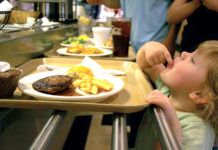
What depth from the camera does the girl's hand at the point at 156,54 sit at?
1.03 metres

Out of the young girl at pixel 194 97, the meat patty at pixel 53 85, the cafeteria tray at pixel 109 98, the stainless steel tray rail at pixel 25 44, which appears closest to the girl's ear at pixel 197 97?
the young girl at pixel 194 97

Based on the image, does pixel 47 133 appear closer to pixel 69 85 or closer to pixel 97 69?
pixel 69 85

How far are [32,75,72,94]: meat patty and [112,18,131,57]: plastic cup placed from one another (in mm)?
624

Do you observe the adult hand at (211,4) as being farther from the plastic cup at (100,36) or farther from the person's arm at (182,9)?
the plastic cup at (100,36)

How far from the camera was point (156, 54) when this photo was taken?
3.43ft

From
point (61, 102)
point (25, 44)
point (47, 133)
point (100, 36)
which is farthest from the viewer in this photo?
point (100, 36)

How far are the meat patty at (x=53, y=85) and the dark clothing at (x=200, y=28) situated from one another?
2.64 ft

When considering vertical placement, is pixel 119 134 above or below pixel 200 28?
below

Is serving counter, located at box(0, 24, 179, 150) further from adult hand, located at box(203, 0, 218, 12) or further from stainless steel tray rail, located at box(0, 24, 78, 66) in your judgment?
adult hand, located at box(203, 0, 218, 12)

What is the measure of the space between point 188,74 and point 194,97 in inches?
2.9

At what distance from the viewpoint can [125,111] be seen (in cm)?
61

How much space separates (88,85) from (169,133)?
322 millimetres

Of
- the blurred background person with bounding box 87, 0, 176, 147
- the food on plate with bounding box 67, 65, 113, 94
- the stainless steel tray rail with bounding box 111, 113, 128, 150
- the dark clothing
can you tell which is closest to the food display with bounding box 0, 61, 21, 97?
the food on plate with bounding box 67, 65, 113, 94

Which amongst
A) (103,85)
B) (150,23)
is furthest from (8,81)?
(150,23)
